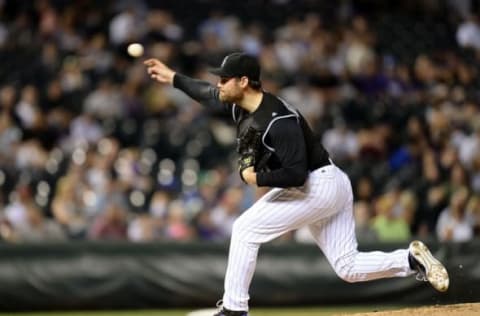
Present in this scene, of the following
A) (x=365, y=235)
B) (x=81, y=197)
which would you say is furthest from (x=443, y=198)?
(x=81, y=197)

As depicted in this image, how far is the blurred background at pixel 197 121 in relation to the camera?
37.8 ft

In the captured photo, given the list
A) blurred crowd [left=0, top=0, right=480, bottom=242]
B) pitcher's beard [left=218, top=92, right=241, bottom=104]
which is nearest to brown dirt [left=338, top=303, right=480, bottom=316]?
pitcher's beard [left=218, top=92, right=241, bottom=104]

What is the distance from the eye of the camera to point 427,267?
6.78 metres

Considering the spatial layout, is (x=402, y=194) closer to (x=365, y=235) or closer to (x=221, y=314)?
(x=365, y=235)

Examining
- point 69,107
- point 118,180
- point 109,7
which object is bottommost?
point 118,180

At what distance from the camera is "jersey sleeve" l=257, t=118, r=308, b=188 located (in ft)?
21.3

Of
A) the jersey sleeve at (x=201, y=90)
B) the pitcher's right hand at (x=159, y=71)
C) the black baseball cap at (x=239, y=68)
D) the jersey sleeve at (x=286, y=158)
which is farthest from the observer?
the pitcher's right hand at (x=159, y=71)

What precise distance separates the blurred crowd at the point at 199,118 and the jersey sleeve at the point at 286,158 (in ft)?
15.3

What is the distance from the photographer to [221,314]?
6719 mm

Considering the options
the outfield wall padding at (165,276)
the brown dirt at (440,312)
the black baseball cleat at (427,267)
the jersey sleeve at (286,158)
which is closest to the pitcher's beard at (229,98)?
the jersey sleeve at (286,158)

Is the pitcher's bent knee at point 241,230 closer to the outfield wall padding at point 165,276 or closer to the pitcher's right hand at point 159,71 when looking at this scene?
the pitcher's right hand at point 159,71

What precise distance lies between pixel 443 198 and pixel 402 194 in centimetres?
56

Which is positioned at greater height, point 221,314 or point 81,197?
point 81,197

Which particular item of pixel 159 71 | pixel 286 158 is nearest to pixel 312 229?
pixel 286 158
